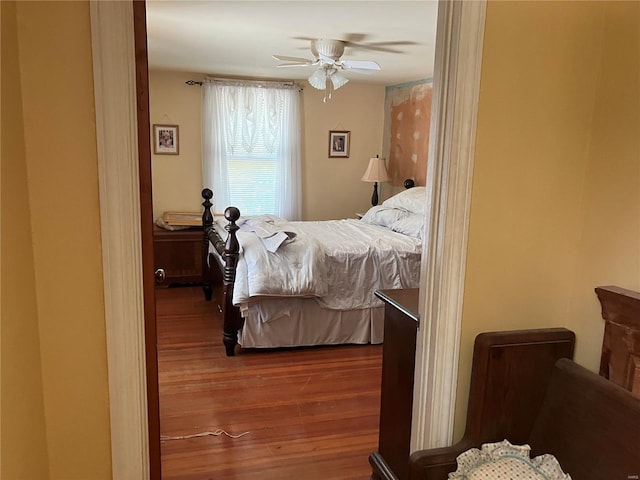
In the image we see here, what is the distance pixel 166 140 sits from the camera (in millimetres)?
5582

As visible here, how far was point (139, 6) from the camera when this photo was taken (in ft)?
4.17

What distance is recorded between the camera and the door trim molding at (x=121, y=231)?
46.1 inches

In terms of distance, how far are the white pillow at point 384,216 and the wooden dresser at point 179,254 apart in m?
1.88

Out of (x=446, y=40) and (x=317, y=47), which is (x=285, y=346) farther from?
(x=446, y=40)

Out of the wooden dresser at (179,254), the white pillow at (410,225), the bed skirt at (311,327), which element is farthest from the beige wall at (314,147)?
the bed skirt at (311,327)

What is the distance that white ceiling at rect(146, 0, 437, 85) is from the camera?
2826mm

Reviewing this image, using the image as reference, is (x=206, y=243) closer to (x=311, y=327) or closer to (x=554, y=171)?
(x=311, y=327)

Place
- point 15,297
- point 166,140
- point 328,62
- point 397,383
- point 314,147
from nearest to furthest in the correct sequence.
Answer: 1. point 15,297
2. point 397,383
3. point 328,62
4. point 166,140
5. point 314,147

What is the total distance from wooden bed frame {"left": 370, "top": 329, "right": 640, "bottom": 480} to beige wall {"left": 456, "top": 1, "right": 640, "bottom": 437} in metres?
0.08

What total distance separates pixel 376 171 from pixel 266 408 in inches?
138

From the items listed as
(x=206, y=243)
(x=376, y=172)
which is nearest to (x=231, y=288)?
(x=206, y=243)

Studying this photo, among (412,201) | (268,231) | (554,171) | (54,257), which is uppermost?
(554,171)

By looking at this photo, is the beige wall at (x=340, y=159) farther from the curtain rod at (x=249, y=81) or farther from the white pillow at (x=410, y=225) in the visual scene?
the white pillow at (x=410, y=225)

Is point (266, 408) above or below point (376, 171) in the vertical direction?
below
